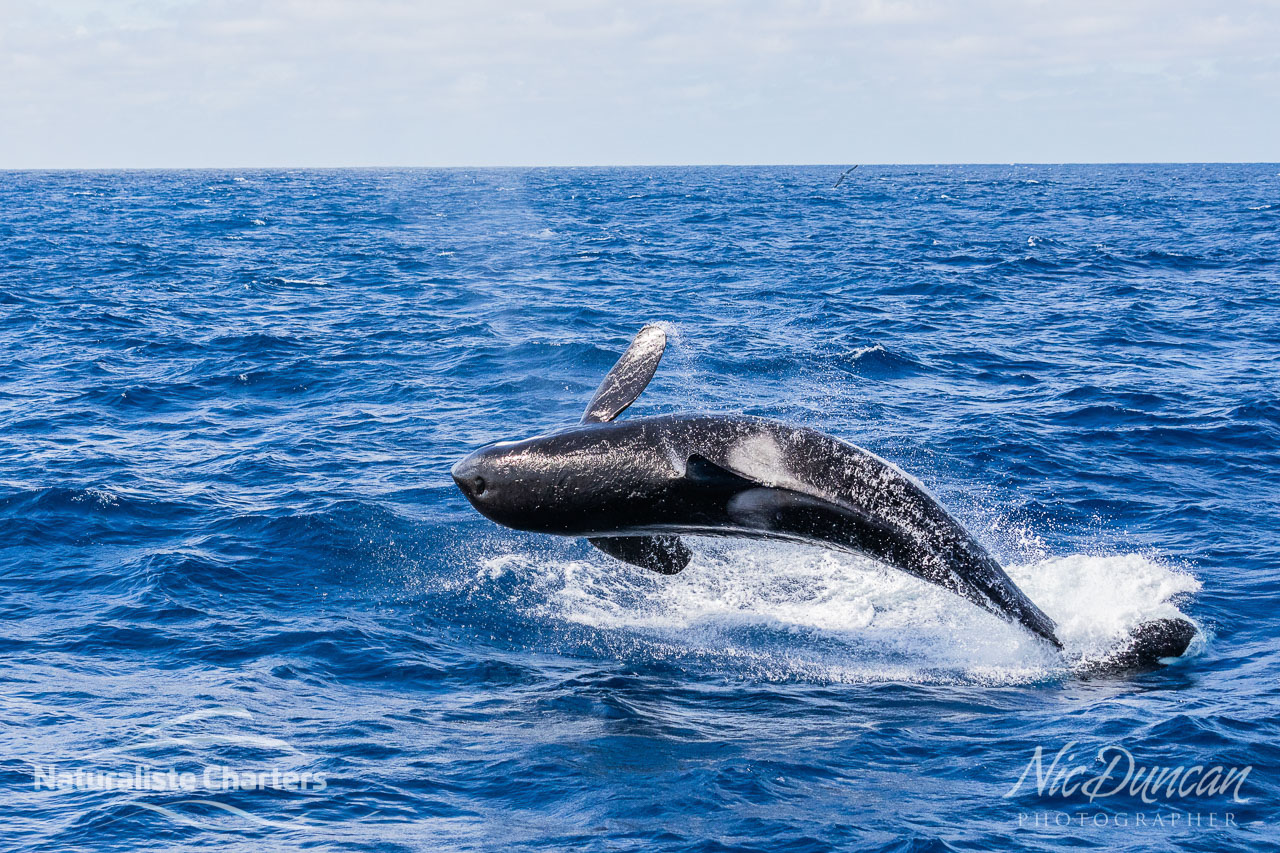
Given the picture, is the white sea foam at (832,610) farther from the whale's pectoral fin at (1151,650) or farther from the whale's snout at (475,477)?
the whale's snout at (475,477)

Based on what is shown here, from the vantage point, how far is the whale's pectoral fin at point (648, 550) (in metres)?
12.1

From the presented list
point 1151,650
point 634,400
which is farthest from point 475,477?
point 1151,650

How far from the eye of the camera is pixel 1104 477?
20000mm

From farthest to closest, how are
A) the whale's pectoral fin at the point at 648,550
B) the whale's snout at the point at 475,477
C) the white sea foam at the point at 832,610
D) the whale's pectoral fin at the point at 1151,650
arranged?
the white sea foam at the point at 832,610
the whale's pectoral fin at the point at 1151,650
the whale's pectoral fin at the point at 648,550
the whale's snout at the point at 475,477

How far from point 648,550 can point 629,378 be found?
1982 mm

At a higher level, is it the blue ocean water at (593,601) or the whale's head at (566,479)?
the whale's head at (566,479)

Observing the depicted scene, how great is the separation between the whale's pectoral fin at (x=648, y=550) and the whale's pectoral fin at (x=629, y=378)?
1.40 metres

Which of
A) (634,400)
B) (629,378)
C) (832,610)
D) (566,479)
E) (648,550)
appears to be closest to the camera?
(566,479)

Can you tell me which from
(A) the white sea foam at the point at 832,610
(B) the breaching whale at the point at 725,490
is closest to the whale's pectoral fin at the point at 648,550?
(B) the breaching whale at the point at 725,490

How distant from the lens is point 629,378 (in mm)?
11539

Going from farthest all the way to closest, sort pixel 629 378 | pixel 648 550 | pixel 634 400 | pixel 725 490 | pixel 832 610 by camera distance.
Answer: pixel 832 610, pixel 648 550, pixel 634 400, pixel 629 378, pixel 725 490

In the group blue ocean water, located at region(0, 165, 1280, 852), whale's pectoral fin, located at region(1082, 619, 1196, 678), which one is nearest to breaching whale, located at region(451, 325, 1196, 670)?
whale's pectoral fin, located at region(1082, 619, 1196, 678)

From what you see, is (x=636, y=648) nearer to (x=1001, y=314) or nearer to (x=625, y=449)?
(x=625, y=449)

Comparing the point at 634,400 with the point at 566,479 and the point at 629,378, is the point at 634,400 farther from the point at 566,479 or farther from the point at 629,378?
the point at 566,479
